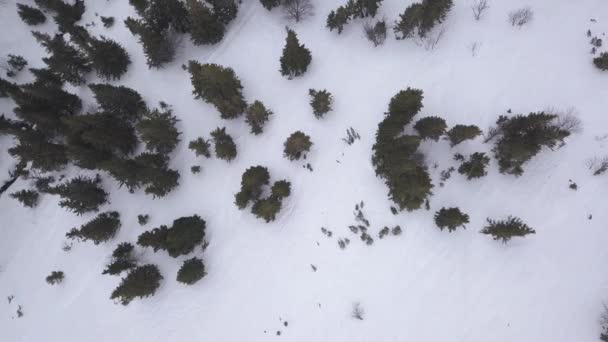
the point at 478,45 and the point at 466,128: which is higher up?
the point at 478,45

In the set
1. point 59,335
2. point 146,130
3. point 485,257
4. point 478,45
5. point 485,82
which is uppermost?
point 478,45

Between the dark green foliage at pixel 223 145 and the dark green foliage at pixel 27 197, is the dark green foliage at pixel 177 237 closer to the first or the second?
the dark green foliage at pixel 223 145

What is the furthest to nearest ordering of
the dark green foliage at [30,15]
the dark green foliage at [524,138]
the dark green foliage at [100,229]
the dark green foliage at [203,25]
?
the dark green foliage at [30,15], the dark green foliage at [203,25], the dark green foliage at [100,229], the dark green foliage at [524,138]

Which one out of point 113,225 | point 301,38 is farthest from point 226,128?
point 113,225

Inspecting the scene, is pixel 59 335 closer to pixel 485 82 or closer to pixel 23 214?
pixel 23 214

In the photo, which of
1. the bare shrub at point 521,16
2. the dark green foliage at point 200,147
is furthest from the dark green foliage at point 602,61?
the dark green foliage at point 200,147
